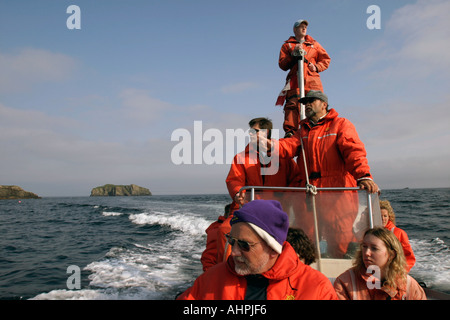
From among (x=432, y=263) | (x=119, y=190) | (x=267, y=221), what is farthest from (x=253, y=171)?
(x=119, y=190)

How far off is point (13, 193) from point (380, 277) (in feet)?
476

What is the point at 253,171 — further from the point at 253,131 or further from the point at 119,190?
the point at 119,190

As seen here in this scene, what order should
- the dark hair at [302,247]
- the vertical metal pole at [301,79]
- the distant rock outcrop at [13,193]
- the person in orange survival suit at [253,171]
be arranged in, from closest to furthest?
the dark hair at [302,247]
the person in orange survival suit at [253,171]
the vertical metal pole at [301,79]
the distant rock outcrop at [13,193]

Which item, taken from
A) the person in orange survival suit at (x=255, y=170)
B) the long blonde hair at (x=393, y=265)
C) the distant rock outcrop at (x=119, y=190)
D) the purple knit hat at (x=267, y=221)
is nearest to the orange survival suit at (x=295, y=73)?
the person in orange survival suit at (x=255, y=170)

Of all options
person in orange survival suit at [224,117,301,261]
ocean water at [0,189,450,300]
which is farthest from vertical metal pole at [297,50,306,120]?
ocean water at [0,189,450,300]

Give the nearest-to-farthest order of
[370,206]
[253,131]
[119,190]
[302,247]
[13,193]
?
[302,247], [370,206], [253,131], [13,193], [119,190]

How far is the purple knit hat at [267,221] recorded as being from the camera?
6.07ft

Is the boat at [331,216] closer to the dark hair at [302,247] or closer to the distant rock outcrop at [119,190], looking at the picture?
the dark hair at [302,247]

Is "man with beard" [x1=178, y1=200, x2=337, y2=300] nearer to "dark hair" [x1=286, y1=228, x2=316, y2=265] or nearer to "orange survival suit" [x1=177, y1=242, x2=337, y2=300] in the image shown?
"orange survival suit" [x1=177, y1=242, x2=337, y2=300]

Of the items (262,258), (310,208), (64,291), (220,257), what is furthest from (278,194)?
(64,291)

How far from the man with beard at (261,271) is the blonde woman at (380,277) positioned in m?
0.90

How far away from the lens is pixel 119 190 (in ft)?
567
